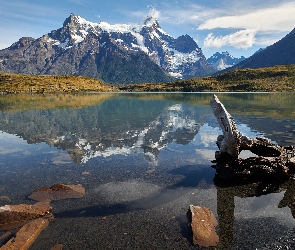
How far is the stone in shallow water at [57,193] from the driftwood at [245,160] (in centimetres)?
1145

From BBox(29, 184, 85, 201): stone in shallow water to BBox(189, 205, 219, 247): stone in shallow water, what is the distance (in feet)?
27.3

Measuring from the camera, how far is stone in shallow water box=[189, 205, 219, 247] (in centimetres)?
1348

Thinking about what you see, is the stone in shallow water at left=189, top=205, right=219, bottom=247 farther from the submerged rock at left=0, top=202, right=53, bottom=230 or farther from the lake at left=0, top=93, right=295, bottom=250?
the submerged rock at left=0, top=202, right=53, bottom=230

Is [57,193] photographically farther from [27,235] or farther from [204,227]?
[204,227]

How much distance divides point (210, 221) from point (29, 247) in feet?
30.9

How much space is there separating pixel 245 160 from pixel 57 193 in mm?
14486

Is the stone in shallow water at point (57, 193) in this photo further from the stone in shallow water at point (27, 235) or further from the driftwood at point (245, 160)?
the driftwood at point (245, 160)

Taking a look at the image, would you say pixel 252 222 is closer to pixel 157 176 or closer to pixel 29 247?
pixel 157 176

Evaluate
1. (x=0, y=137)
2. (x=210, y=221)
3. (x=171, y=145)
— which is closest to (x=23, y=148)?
(x=0, y=137)

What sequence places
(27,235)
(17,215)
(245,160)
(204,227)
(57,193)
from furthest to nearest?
(245,160), (57,193), (17,215), (204,227), (27,235)

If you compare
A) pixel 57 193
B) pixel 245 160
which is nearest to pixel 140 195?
pixel 57 193

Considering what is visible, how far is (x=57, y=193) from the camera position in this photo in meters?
19.1

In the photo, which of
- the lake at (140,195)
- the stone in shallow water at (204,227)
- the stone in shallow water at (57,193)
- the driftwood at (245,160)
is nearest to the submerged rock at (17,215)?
the lake at (140,195)

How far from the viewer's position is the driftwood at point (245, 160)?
68.9 ft
